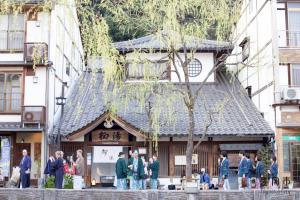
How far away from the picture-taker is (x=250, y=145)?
82.6ft

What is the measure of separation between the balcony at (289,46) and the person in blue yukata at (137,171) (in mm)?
10768

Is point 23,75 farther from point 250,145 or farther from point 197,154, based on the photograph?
point 250,145

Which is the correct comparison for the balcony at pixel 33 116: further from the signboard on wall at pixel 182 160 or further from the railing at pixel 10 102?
the signboard on wall at pixel 182 160

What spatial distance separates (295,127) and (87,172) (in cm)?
1066

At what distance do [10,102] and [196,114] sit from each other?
966 cm

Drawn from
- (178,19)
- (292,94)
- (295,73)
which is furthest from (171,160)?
(178,19)

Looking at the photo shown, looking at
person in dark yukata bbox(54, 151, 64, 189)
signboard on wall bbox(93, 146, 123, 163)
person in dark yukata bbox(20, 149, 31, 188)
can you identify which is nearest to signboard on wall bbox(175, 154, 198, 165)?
signboard on wall bbox(93, 146, 123, 163)

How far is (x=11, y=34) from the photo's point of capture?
25297 mm

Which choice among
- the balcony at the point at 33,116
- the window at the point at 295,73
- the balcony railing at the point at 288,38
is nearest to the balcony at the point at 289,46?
the balcony railing at the point at 288,38

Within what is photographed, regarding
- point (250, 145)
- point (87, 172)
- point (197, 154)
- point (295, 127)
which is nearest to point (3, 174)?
point (87, 172)

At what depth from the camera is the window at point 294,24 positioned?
25.5 m

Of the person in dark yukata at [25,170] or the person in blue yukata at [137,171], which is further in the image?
the person in dark yukata at [25,170]

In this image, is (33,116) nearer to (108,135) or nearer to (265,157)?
(108,135)

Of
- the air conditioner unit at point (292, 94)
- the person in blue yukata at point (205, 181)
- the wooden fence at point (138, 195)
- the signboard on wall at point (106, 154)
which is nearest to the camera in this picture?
the wooden fence at point (138, 195)
